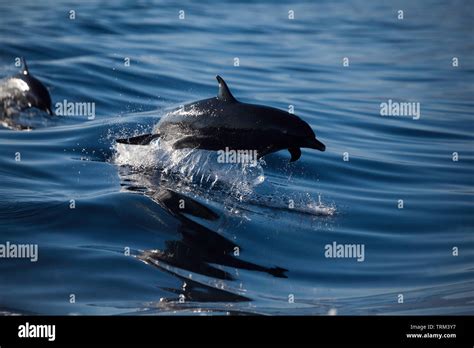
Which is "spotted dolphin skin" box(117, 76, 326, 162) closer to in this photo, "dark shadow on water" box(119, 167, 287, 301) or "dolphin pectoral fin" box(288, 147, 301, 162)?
"dolphin pectoral fin" box(288, 147, 301, 162)

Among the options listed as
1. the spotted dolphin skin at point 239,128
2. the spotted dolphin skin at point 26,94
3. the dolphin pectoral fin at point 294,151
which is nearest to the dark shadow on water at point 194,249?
the spotted dolphin skin at point 239,128

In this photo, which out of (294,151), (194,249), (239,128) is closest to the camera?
(194,249)

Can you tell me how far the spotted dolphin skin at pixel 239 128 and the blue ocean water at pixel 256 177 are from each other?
64 cm

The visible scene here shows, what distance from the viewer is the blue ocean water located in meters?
7.09

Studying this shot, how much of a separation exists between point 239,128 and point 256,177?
1.37 m

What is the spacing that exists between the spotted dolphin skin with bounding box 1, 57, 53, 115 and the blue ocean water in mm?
204

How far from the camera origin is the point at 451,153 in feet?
32.8

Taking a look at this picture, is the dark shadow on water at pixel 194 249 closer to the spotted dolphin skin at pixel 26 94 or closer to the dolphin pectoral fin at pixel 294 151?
the dolphin pectoral fin at pixel 294 151

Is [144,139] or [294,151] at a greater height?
[144,139]

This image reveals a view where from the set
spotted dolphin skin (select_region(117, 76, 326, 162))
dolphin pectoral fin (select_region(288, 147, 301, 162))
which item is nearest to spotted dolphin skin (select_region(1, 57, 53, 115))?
spotted dolphin skin (select_region(117, 76, 326, 162))

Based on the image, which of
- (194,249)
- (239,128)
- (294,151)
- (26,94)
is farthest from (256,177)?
(26,94)

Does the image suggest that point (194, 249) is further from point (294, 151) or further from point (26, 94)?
point (26, 94)

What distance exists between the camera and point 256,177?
9570 mm
